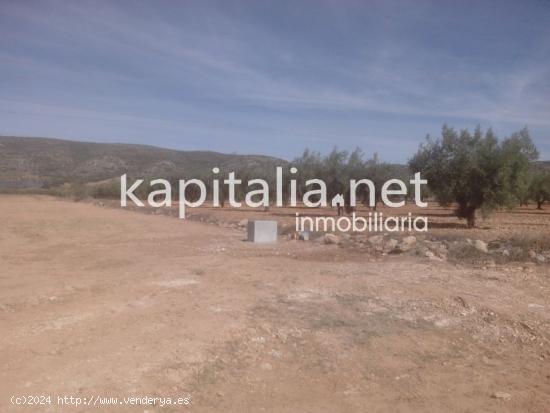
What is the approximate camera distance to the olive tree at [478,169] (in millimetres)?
21875

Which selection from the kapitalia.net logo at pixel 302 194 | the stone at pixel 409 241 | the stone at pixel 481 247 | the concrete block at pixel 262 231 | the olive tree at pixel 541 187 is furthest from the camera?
the olive tree at pixel 541 187

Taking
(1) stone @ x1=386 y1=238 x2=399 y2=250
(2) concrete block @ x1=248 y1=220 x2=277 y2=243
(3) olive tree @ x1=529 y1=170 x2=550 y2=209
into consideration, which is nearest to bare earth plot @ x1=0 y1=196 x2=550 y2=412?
(1) stone @ x1=386 y1=238 x2=399 y2=250

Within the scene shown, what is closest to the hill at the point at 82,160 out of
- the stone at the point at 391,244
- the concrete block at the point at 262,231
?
the concrete block at the point at 262,231

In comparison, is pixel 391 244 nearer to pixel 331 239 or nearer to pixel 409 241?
pixel 409 241

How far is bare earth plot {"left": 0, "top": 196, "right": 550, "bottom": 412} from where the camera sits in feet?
14.9

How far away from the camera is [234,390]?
4.62 metres

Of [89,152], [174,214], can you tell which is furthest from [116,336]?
[89,152]

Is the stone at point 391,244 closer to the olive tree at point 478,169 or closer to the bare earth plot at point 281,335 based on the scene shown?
the bare earth plot at point 281,335

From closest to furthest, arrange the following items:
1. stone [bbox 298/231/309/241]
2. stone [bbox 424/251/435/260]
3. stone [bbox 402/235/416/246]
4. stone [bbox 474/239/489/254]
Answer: stone [bbox 424/251/435/260] → stone [bbox 474/239/489/254] → stone [bbox 402/235/416/246] → stone [bbox 298/231/309/241]

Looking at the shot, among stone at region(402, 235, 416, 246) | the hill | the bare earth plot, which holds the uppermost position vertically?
the hill

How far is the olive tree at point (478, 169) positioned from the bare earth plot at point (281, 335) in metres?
12.3

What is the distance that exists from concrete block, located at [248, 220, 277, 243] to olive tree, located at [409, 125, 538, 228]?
1081 cm

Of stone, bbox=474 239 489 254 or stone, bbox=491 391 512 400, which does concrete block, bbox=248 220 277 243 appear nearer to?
stone, bbox=474 239 489 254

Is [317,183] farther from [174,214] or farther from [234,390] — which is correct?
[234,390]
